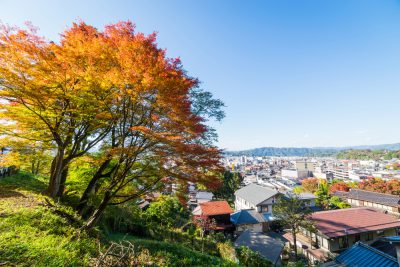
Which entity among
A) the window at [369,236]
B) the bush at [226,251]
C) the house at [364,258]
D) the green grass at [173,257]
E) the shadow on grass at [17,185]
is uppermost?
the shadow on grass at [17,185]

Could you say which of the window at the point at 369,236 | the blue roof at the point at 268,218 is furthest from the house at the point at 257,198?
the window at the point at 369,236

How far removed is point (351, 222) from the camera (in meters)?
20.5

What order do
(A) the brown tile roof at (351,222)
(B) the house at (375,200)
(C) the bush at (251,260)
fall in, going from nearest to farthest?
(C) the bush at (251,260), (A) the brown tile roof at (351,222), (B) the house at (375,200)

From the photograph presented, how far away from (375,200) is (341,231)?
25904 millimetres

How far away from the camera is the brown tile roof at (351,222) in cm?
1900

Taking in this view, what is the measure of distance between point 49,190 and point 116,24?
8.30 metres

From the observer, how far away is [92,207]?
383 inches

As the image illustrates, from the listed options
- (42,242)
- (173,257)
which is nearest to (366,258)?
(173,257)

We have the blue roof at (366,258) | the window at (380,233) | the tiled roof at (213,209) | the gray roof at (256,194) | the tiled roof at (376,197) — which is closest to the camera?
the blue roof at (366,258)

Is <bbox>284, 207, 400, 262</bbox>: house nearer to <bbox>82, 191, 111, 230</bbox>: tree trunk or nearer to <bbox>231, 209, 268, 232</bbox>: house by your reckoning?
<bbox>231, 209, 268, 232</bbox>: house

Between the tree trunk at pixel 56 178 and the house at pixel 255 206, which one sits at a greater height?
the tree trunk at pixel 56 178

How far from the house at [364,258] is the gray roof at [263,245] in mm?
3619

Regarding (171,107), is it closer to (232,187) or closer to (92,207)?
(92,207)

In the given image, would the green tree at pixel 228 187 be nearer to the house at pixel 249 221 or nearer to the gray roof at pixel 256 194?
the gray roof at pixel 256 194
